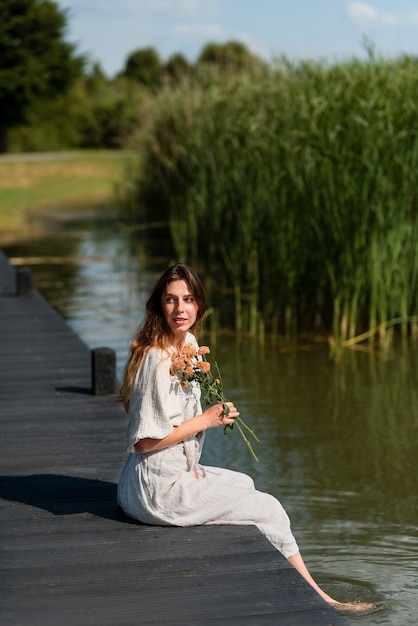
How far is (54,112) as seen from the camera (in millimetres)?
42656

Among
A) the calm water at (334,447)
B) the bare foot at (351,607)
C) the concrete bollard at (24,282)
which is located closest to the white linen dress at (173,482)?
the bare foot at (351,607)

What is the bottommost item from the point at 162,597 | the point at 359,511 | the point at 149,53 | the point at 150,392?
the point at 359,511

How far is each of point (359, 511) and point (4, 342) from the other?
334 centimetres

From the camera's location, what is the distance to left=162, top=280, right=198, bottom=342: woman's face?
371 cm

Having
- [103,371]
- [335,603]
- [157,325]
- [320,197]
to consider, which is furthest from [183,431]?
[320,197]

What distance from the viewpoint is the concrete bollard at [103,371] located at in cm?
575

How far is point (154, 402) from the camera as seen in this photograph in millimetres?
3604

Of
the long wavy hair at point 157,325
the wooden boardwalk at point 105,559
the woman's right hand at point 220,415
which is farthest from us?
the long wavy hair at point 157,325

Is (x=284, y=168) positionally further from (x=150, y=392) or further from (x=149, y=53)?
(x=149, y=53)

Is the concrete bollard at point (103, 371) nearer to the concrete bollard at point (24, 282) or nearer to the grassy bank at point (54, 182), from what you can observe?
the concrete bollard at point (24, 282)

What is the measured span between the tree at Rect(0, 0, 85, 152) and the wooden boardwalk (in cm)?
3582

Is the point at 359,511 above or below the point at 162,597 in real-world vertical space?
below

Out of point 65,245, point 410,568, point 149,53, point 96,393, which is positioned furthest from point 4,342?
point 149,53

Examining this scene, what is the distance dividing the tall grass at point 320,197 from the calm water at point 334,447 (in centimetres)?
42
